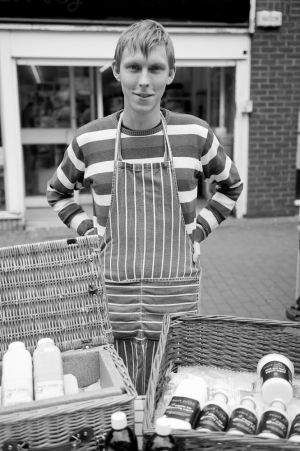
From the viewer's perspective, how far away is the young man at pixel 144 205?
2.00 m

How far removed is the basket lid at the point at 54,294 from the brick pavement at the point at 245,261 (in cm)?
317

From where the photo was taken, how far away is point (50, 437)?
132cm

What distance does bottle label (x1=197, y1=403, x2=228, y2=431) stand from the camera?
1.31 metres

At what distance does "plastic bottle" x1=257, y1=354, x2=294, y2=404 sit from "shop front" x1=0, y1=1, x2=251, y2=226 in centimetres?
611

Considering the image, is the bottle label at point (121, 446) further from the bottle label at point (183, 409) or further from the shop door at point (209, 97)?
the shop door at point (209, 97)

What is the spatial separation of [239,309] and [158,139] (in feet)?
10.3

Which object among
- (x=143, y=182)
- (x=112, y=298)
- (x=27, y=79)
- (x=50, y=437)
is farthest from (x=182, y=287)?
(x=27, y=79)

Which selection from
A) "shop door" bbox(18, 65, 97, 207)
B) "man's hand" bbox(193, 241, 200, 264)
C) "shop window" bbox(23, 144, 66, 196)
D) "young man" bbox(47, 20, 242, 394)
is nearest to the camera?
"young man" bbox(47, 20, 242, 394)

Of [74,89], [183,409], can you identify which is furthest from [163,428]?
[74,89]

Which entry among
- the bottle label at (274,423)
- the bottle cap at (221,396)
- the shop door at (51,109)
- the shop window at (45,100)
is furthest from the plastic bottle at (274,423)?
the shop window at (45,100)

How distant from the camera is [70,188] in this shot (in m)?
2.29

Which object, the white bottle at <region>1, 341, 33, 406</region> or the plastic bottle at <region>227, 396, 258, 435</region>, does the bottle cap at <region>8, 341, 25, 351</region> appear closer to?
the white bottle at <region>1, 341, 33, 406</region>

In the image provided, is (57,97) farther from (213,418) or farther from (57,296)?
(213,418)

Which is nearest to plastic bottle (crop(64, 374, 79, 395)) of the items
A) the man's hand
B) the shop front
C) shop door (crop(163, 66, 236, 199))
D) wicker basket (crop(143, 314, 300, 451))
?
wicker basket (crop(143, 314, 300, 451))
